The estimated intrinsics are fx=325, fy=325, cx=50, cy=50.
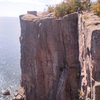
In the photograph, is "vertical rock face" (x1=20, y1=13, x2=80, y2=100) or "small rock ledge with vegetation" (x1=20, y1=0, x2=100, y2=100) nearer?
"small rock ledge with vegetation" (x1=20, y1=0, x2=100, y2=100)

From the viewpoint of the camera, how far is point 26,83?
170ft

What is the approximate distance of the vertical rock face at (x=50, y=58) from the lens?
3719 centimetres

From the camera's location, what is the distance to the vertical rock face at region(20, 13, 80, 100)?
37188 mm

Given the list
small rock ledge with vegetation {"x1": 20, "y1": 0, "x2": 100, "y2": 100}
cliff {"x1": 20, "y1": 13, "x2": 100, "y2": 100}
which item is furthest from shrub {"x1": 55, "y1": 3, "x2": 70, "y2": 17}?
cliff {"x1": 20, "y1": 13, "x2": 100, "y2": 100}

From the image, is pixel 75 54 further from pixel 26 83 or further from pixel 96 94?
→ pixel 96 94

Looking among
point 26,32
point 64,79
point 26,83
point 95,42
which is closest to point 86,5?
point 64,79

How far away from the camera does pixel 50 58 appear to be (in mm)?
42250

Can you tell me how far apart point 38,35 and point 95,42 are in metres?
31.0

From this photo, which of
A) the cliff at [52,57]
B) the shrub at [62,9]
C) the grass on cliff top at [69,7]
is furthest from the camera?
the shrub at [62,9]

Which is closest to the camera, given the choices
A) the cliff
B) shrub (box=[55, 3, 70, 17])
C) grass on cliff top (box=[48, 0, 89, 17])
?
the cliff

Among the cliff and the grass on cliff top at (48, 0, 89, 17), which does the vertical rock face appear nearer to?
the cliff

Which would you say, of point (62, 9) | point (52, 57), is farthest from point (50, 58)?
point (62, 9)

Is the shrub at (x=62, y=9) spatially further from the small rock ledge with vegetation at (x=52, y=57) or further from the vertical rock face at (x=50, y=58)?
the vertical rock face at (x=50, y=58)

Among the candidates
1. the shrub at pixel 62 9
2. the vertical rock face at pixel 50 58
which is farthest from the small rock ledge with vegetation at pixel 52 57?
the shrub at pixel 62 9
